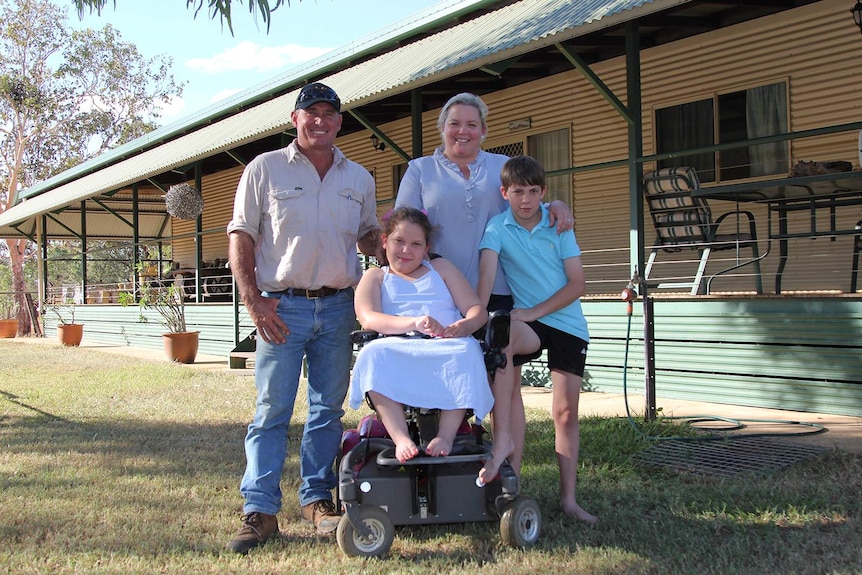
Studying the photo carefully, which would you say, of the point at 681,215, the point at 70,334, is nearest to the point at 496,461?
the point at 681,215

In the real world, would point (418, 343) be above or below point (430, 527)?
above

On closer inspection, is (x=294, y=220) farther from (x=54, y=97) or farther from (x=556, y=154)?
(x=54, y=97)

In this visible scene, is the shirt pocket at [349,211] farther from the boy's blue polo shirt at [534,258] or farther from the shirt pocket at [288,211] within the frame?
the boy's blue polo shirt at [534,258]

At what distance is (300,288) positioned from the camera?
12.1 ft

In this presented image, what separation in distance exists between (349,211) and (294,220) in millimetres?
279

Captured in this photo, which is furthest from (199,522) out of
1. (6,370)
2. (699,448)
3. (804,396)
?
(6,370)

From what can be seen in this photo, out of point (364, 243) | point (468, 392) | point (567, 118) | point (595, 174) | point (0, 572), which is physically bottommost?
point (0, 572)

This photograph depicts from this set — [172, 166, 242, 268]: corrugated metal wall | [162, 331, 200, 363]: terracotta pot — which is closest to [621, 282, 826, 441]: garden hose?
[162, 331, 200, 363]: terracotta pot

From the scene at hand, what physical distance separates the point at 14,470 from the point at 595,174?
8082 mm

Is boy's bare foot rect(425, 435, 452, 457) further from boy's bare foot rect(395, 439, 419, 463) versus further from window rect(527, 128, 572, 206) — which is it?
window rect(527, 128, 572, 206)

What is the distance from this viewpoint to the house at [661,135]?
6.53 m

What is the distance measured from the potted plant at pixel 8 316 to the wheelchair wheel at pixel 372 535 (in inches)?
867

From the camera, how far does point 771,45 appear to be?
9.12m

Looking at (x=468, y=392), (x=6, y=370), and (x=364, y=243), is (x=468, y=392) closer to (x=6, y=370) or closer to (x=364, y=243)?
(x=364, y=243)
